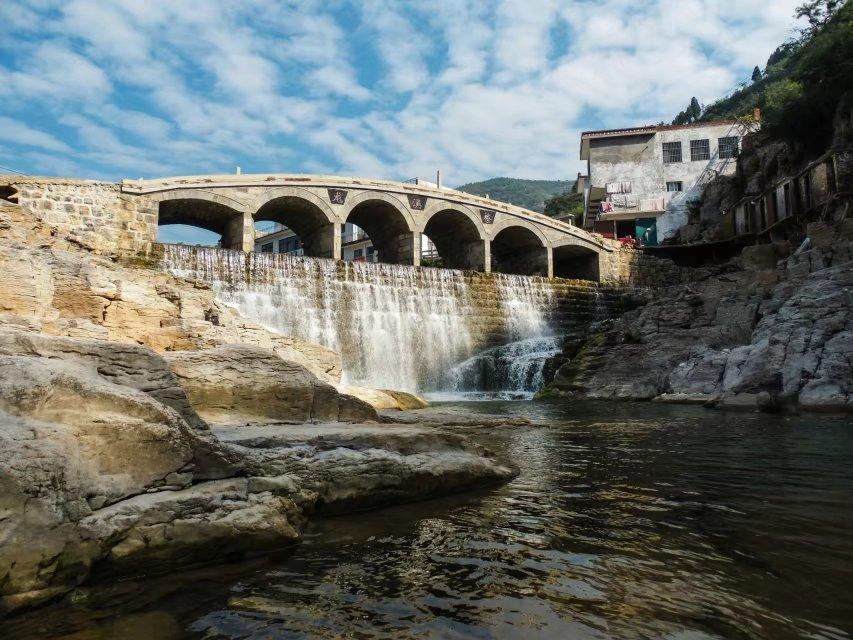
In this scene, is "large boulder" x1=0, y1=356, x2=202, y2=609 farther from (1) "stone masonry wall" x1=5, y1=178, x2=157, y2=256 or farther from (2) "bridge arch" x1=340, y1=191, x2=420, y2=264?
(2) "bridge arch" x1=340, y1=191, x2=420, y2=264

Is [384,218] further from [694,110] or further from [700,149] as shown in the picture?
[694,110]

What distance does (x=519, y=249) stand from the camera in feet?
104

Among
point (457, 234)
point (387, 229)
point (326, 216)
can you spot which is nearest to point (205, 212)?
point (326, 216)

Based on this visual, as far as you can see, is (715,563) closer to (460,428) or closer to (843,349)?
(460,428)

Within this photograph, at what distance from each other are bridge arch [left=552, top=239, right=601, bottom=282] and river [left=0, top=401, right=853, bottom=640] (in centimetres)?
2677

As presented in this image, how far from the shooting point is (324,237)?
80.3 feet

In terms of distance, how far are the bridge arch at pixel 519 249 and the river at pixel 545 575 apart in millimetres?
25092

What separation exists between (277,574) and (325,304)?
1741 centimetres

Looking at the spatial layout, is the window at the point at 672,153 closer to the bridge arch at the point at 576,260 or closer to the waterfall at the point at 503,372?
the bridge arch at the point at 576,260

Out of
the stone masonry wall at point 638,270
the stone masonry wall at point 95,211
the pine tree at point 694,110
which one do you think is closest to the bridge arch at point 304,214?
the stone masonry wall at point 95,211

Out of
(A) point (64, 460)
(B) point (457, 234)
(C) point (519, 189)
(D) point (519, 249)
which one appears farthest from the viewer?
(C) point (519, 189)

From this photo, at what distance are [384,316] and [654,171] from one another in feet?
86.6

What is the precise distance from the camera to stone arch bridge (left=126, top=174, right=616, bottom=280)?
21625 millimetres

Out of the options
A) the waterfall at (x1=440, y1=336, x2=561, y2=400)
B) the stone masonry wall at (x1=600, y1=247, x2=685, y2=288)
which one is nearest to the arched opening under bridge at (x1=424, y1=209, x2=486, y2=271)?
the stone masonry wall at (x1=600, y1=247, x2=685, y2=288)
